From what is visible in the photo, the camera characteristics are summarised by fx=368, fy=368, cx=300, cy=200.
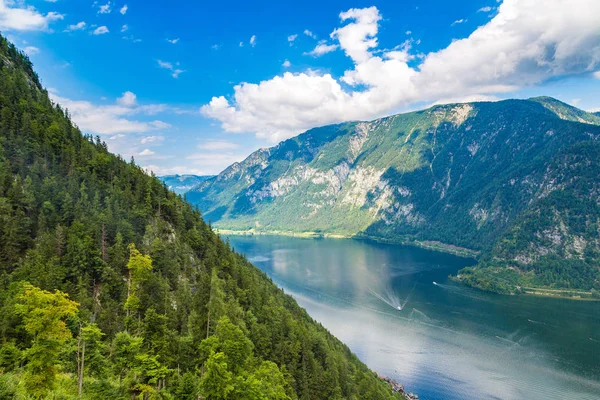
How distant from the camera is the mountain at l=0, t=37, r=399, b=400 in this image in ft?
90.4

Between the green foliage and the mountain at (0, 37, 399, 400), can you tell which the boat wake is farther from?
the green foliage

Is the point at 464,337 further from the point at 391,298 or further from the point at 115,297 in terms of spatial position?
the point at 115,297

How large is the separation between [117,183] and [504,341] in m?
124

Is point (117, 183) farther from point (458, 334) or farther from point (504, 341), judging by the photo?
point (504, 341)

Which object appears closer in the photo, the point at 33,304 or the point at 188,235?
the point at 33,304

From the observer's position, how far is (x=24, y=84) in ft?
294

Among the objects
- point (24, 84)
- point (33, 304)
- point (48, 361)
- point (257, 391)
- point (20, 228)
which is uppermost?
point (24, 84)

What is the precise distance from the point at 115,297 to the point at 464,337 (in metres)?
114

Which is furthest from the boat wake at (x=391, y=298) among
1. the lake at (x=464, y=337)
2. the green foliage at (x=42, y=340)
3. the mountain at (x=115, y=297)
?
the green foliage at (x=42, y=340)

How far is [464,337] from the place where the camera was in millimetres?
123438

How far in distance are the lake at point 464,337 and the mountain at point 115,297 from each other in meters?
30.3

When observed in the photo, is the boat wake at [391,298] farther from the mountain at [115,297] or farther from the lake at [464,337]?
the mountain at [115,297]

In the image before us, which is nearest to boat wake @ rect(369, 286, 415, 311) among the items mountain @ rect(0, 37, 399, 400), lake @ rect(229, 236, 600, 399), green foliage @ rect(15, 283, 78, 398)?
lake @ rect(229, 236, 600, 399)

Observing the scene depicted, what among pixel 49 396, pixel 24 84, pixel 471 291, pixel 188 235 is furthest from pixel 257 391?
pixel 471 291
